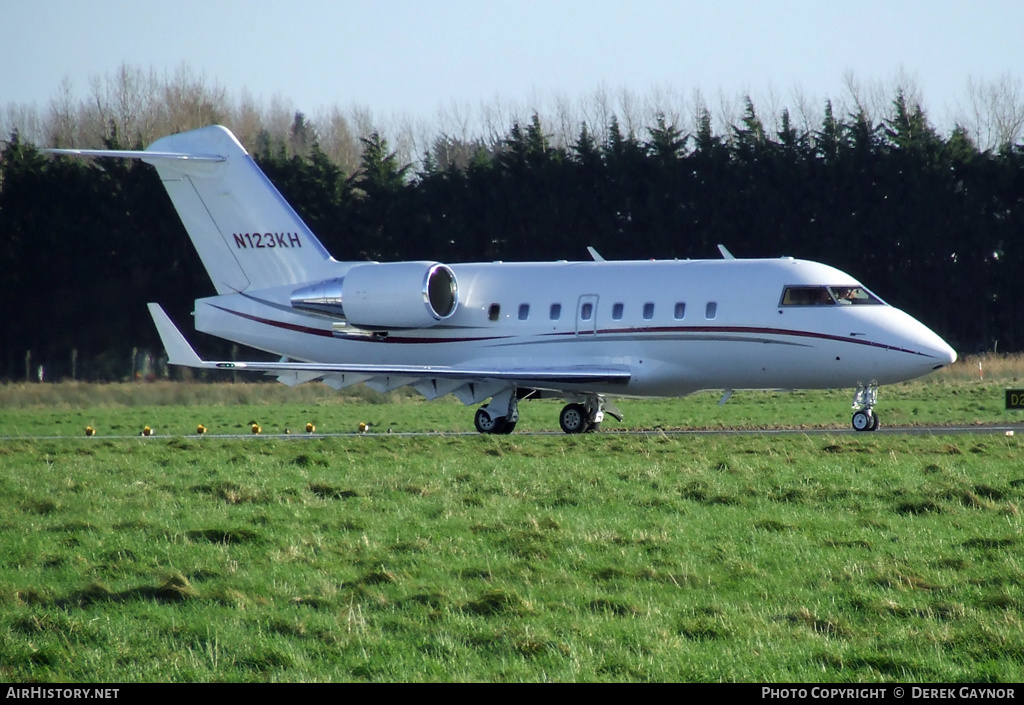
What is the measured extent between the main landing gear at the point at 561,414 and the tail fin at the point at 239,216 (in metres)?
4.90

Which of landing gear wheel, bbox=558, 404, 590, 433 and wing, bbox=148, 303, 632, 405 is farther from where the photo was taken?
landing gear wheel, bbox=558, 404, 590, 433

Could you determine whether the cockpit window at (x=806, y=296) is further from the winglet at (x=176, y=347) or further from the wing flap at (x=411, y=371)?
the winglet at (x=176, y=347)

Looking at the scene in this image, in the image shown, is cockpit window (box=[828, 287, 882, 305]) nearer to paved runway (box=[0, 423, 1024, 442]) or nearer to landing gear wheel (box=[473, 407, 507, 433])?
paved runway (box=[0, 423, 1024, 442])

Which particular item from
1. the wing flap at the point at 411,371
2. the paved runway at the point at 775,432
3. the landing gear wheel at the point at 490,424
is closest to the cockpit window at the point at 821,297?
the paved runway at the point at 775,432

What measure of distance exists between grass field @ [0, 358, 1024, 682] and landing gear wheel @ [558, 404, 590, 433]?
6169 millimetres

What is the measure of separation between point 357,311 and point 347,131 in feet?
230

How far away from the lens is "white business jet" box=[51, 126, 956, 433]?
71.3ft

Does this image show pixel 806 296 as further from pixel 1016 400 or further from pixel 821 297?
pixel 1016 400

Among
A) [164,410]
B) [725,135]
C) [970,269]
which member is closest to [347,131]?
[725,135]

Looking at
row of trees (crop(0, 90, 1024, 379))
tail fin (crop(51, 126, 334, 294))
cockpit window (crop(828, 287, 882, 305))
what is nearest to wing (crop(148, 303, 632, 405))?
tail fin (crop(51, 126, 334, 294))

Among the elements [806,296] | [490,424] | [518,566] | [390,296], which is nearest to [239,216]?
[390,296]

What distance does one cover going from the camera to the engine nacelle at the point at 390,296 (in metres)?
24.2

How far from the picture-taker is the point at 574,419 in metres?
24.1
